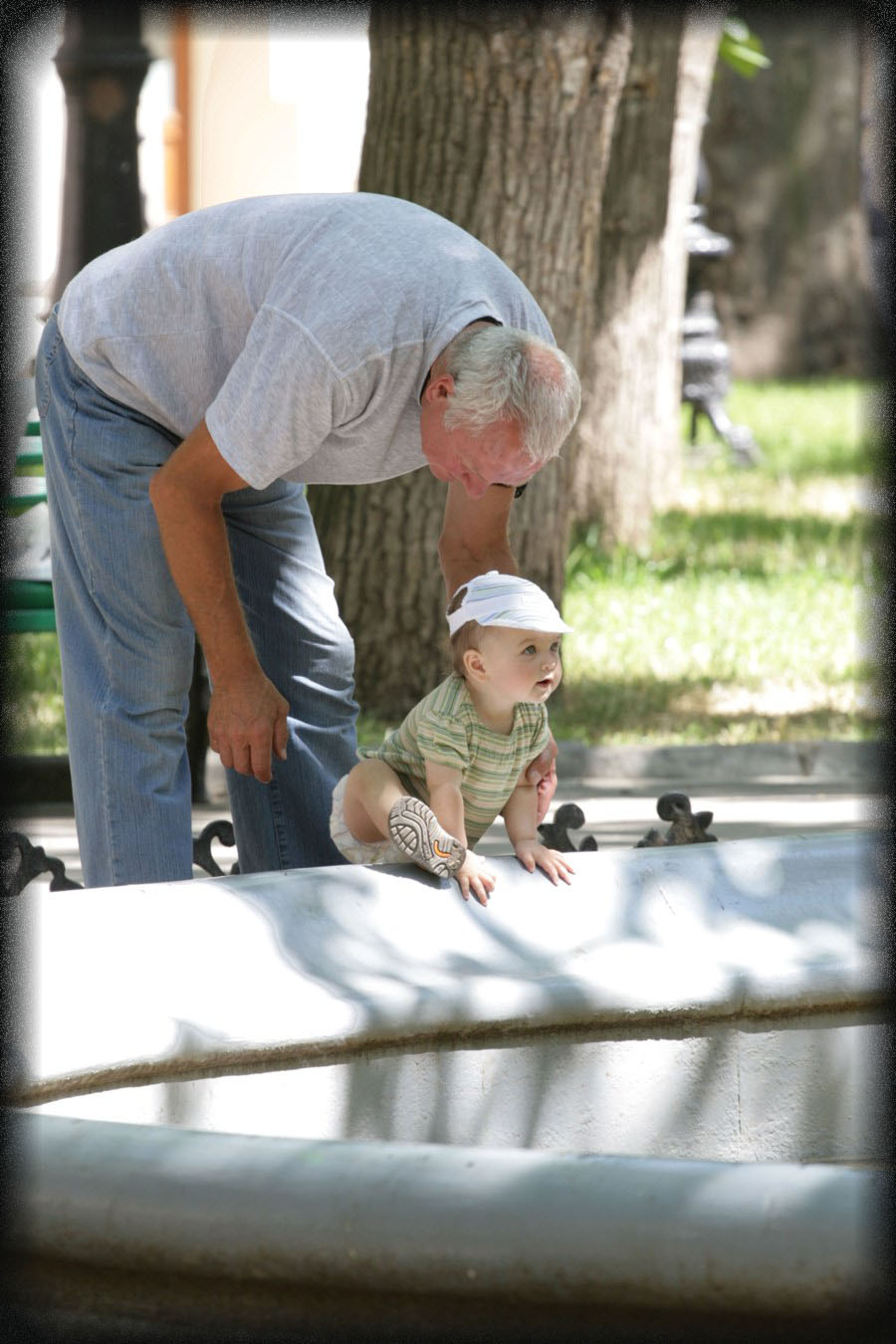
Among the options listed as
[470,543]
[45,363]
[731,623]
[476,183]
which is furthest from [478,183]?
[45,363]

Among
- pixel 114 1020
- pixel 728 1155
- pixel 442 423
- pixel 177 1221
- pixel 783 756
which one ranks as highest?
pixel 442 423

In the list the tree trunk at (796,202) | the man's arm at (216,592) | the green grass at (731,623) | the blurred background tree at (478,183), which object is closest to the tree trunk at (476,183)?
the blurred background tree at (478,183)

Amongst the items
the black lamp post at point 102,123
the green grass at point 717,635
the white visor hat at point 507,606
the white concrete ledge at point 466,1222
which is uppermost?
the black lamp post at point 102,123

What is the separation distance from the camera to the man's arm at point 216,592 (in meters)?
2.96

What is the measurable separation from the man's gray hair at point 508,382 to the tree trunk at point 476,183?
3167 mm

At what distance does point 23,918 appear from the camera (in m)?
2.57

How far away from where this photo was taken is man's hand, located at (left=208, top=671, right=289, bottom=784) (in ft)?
10.4

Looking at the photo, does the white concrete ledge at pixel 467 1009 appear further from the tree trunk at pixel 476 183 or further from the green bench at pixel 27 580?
the tree trunk at pixel 476 183

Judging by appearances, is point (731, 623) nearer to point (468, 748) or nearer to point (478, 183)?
point (478, 183)

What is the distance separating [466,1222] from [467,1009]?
0.90 m

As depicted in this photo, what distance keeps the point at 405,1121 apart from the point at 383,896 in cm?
36

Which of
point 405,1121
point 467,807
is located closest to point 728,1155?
point 405,1121

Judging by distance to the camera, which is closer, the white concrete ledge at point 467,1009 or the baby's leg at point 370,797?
the white concrete ledge at point 467,1009

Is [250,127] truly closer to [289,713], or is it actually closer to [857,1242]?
[289,713]
